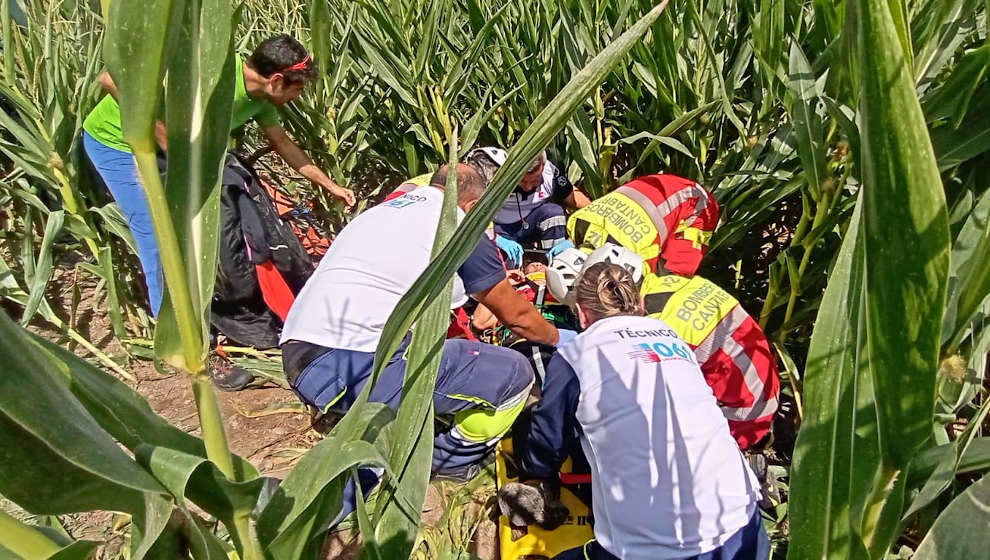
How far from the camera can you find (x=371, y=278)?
164cm

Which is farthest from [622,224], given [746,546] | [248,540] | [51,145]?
[51,145]

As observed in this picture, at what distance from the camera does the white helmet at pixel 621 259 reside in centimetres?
161

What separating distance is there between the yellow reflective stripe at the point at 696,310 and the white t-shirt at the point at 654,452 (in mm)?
247

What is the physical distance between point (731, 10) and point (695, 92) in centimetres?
30

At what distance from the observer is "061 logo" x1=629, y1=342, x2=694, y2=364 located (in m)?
1.26

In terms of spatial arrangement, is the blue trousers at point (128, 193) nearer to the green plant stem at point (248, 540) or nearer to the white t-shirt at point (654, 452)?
the white t-shirt at point (654, 452)

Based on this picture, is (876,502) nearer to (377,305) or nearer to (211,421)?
(211,421)

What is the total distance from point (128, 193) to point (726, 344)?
77.1 inches

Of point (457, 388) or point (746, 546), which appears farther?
point (457, 388)

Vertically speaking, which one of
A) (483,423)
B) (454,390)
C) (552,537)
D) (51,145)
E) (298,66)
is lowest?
(552,537)

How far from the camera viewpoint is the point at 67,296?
2.87m

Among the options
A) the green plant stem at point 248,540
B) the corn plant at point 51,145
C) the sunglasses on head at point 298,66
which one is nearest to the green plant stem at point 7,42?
the corn plant at point 51,145

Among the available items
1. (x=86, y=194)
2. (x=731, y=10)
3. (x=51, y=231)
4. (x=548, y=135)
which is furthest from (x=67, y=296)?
(x=548, y=135)

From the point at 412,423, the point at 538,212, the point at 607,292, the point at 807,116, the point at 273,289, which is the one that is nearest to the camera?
the point at 412,423
